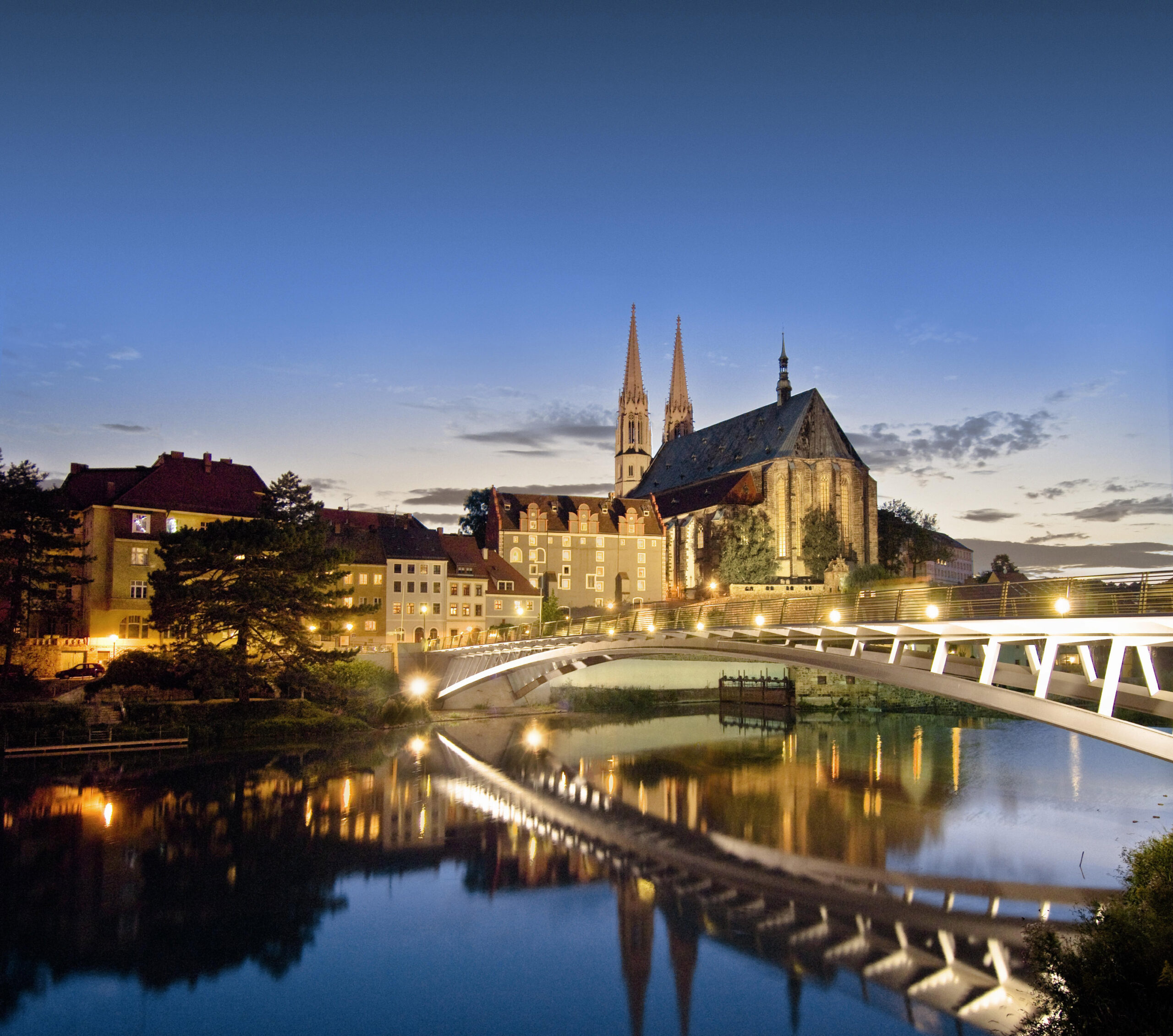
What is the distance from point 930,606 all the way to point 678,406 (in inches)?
4995

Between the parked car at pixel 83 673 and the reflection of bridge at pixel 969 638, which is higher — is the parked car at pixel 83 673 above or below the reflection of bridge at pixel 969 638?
below

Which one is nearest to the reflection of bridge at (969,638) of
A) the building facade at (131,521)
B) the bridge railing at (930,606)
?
the bridge railing at (930,606)

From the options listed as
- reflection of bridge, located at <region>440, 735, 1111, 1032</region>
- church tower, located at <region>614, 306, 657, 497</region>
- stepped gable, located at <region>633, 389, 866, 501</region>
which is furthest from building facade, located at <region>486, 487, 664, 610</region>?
reflection of bridge, located at <region>440, 735, 1111, 1032</region>

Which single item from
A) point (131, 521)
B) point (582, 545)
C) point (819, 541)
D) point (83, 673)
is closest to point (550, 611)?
point (582, 545)

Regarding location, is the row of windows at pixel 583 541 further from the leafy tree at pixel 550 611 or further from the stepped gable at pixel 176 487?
the stepped gable at pixel 176 487

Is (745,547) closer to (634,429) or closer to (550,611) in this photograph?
(550,611)

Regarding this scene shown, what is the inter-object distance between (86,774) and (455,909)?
2203 cm

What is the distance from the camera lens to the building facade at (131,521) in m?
55.6

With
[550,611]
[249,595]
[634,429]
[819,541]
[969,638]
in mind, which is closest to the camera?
[969,638]

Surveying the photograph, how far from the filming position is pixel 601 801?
117 feet

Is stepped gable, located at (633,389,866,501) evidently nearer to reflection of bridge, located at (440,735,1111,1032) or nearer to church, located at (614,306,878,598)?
church, located at (614,306,878,598)

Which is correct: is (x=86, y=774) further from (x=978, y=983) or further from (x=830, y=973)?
(x=978, y=983)

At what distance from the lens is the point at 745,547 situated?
9400 cm

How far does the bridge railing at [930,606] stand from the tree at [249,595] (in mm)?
13496
